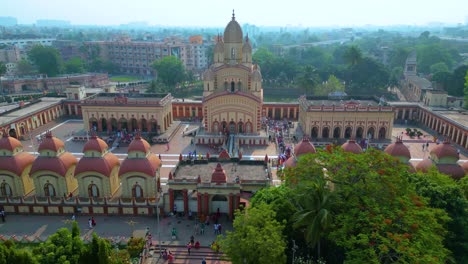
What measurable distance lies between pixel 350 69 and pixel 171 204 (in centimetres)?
6904

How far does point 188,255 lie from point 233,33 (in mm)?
36432

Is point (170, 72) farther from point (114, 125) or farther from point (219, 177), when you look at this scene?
point (219, 177)

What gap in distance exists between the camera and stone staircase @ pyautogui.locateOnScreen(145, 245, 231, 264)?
26422 millimetres

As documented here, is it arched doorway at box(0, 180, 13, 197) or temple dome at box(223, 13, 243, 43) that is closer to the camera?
arched doorway at box(0, 180, 13, 197)

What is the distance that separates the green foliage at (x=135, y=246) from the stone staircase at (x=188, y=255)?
92 cm

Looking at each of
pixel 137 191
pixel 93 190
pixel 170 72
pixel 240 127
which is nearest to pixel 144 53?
pixel 170 72

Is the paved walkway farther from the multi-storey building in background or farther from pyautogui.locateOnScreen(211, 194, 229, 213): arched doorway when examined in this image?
the multi-storey building in background

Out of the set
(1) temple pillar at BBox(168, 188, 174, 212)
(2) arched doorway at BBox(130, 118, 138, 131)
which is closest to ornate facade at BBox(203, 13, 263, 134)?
(2) arched doorway at BBox(130, 118, 138, 131)

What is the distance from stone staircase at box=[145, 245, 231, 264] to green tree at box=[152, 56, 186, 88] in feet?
214

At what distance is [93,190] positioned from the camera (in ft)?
107

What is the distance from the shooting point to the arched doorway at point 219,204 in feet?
103

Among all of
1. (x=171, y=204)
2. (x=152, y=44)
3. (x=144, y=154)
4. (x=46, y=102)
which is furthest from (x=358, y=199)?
(x=152, y=44)

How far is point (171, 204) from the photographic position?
31500mm

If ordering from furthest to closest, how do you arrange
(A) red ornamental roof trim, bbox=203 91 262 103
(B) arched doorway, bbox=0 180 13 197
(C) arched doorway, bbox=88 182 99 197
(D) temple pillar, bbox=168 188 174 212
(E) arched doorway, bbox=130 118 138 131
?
1. (E) arched doorway, bbox=130 118 138 131
2. (A) red ornamental roof trim, bbox=203 91 262 103
3. (B) arched doorway, bbox=0 180 13 197
4. (C) arched doorway, bbox=88 182 99 197
5. (D) temple pillar, bbox=168 188 174 212
